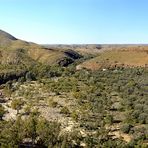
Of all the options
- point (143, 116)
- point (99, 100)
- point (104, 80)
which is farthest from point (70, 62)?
point (143, 116)

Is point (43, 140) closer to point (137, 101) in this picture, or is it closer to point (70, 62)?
point (137, 101)

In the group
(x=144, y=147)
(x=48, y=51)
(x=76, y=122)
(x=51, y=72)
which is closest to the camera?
(x=144, y=147)

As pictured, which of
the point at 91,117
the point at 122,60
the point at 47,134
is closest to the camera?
the point at 47,134

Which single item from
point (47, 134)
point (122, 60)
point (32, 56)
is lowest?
point (47, 134)

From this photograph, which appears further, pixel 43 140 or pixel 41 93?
pixel 41 93

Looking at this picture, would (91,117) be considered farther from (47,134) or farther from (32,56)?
(32,56)

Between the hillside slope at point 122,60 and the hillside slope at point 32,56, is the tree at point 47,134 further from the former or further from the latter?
the hillside slope at point 32,56

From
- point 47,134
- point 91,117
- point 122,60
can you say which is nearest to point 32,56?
point 122,60

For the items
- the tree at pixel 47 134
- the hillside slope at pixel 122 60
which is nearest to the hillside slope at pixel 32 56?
the hillside slope at pixel 122 60

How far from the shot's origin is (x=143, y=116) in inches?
2275

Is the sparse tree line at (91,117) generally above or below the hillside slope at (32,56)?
below

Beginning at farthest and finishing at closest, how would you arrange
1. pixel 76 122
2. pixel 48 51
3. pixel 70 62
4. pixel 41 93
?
pixel 48 51
pixel 70 62
pixel 41 93
pixel 76 122

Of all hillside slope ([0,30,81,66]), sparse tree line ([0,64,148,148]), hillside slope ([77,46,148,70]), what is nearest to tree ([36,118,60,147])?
sparse tree line ([0,64,148,148])

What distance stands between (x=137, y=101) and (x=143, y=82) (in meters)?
32.4
